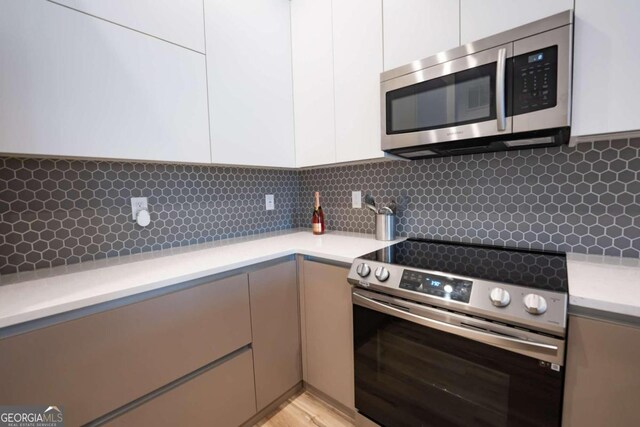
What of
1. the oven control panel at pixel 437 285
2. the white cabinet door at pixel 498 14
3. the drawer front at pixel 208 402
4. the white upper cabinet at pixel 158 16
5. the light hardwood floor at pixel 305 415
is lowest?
the light hardwood floor at pixel 305 415

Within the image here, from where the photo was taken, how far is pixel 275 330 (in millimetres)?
1470

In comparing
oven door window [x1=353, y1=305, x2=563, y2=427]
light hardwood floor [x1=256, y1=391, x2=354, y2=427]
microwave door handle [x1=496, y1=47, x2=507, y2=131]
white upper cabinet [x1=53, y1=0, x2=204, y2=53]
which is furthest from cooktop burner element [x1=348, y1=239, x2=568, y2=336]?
white upper cabinet [x1=53, y1=0, x2=204, y2=53]

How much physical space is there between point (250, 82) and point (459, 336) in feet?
5.19

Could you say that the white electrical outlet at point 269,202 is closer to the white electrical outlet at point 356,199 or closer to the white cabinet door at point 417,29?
the white electrical outlet at point 356,199

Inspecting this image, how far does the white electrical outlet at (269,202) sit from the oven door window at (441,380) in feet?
3.72

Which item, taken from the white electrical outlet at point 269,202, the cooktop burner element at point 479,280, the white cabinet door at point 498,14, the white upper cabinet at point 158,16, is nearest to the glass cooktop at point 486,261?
the cooktop burner element at point 479,280

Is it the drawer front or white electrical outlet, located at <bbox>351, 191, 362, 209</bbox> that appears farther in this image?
white electrical outlet, located at <bbox>351, 191, 362, 209</bbox>

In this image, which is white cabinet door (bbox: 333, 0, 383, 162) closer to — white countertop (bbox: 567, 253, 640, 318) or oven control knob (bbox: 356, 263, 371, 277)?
oven control knob (bbox: 356, 263, 371, 277)

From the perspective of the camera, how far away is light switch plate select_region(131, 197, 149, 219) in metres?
1.48

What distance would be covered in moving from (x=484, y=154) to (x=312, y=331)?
131cm

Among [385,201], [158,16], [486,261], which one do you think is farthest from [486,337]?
[158,16]

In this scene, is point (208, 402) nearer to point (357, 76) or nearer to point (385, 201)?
point (385, 201)

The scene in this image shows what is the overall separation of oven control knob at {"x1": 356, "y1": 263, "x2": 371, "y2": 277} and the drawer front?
68 cm

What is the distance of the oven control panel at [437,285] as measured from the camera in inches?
37.7
